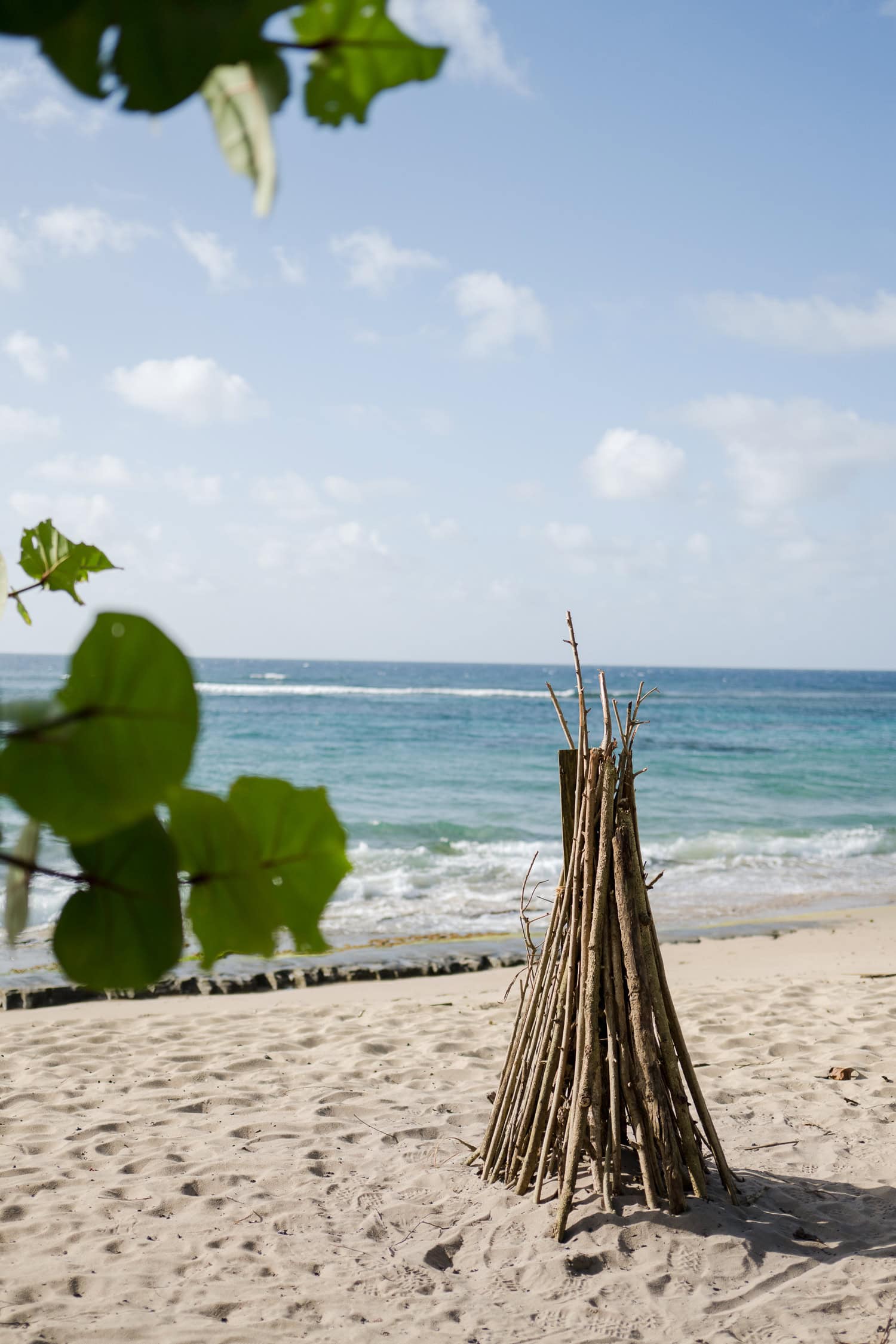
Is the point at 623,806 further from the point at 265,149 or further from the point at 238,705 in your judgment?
the point at 238,705

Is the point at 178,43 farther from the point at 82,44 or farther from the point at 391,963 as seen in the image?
the point at 391,963

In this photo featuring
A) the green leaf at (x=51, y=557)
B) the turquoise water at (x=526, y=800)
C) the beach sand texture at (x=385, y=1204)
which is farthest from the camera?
the turquoise water at (x=526, y=800)

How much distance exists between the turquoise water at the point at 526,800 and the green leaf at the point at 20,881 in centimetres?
1

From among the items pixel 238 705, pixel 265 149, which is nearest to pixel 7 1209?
pixel 265 149

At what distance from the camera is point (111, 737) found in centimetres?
24

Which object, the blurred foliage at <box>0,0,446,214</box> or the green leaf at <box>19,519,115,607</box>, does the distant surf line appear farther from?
the blurred foliage at <box>0,0,446,214</box>

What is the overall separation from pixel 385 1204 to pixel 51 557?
347 cm

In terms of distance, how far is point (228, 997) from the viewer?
22.6 feet

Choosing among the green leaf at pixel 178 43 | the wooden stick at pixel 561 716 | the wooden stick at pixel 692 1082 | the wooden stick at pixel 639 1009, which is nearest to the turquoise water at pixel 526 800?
the green leaf at pixel 178 43

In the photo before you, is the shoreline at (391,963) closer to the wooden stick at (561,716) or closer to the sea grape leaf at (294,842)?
the wooden stick at (561,716)

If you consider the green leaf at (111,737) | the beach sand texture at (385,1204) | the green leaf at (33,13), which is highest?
the green leaf at (33,13)

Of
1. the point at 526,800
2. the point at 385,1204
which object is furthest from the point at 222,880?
the point at 526,800

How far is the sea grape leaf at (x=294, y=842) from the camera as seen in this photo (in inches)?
11.6

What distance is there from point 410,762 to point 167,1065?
56.9ft
